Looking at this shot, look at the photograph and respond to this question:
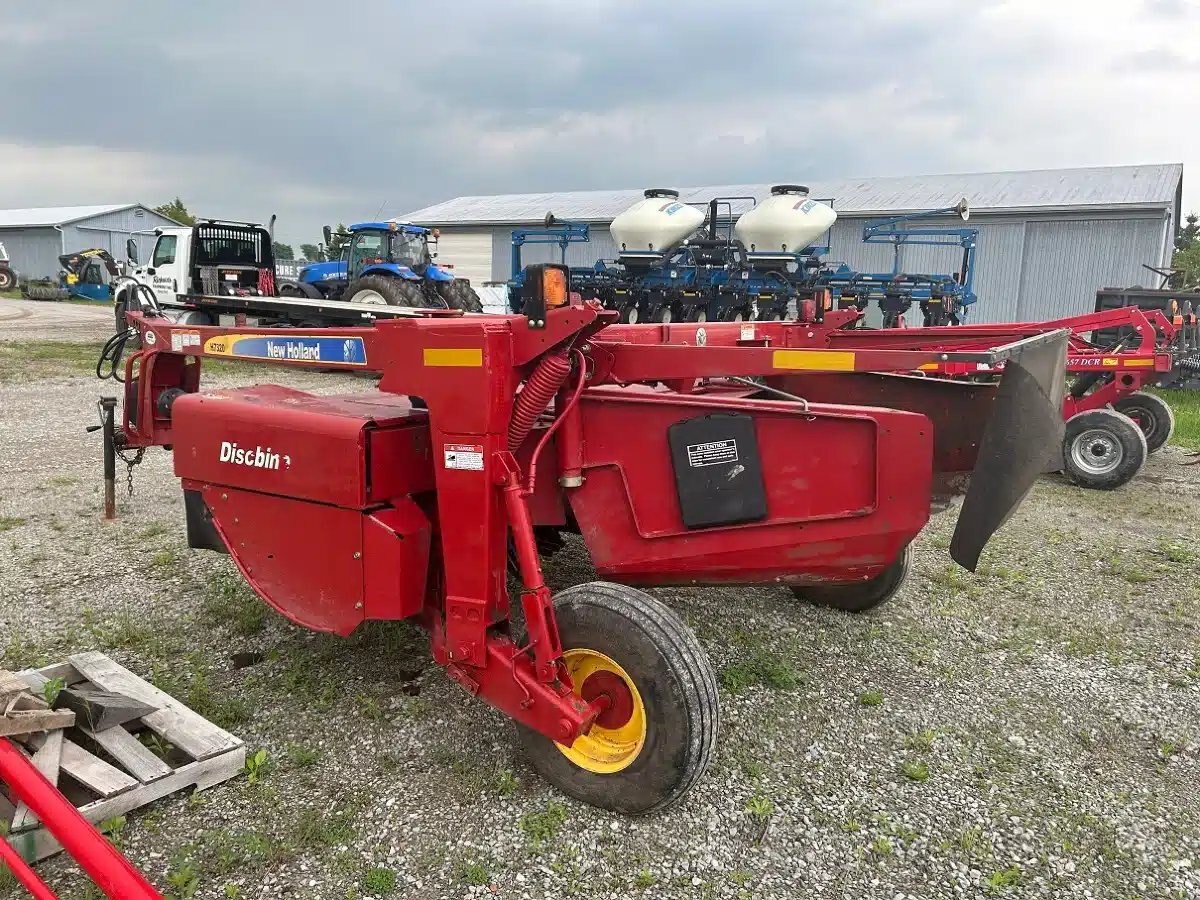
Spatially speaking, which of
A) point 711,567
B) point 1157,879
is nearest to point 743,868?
point 711,567

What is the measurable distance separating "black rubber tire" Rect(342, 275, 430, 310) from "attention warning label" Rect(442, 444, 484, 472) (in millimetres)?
11408

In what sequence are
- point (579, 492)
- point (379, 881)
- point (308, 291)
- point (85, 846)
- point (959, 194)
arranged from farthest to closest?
point (959, 194), point (308, 291), point (579, 492), point (379, 881), point (85, 846)

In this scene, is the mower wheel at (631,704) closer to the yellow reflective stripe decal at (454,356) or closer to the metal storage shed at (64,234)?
the yellow reflective stripe decal at (454,356)

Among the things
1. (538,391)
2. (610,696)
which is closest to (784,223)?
(538,391)

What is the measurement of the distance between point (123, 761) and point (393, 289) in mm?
11856

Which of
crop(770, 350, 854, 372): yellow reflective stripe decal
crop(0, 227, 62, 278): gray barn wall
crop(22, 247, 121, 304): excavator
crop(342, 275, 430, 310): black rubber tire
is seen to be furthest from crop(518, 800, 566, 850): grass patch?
crop(0, 227, 62, 278): gray barn wall

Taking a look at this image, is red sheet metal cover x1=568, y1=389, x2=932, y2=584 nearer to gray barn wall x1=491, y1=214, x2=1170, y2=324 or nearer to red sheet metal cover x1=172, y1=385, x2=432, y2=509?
red sheet metal cover x1=172, y1=385, x2=432, y2=509

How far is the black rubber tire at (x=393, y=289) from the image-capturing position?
13859 millimetres

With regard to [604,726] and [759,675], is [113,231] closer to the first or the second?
[759,675]

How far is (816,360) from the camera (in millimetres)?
2643

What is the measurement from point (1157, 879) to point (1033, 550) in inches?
133

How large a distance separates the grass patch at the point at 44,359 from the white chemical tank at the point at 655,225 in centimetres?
963

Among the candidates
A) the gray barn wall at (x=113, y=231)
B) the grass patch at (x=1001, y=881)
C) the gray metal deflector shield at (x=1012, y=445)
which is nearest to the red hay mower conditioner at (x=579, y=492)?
the gray metal deflector shield at (x=1012, y=445)

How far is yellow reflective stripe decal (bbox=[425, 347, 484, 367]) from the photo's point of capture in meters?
2.66
